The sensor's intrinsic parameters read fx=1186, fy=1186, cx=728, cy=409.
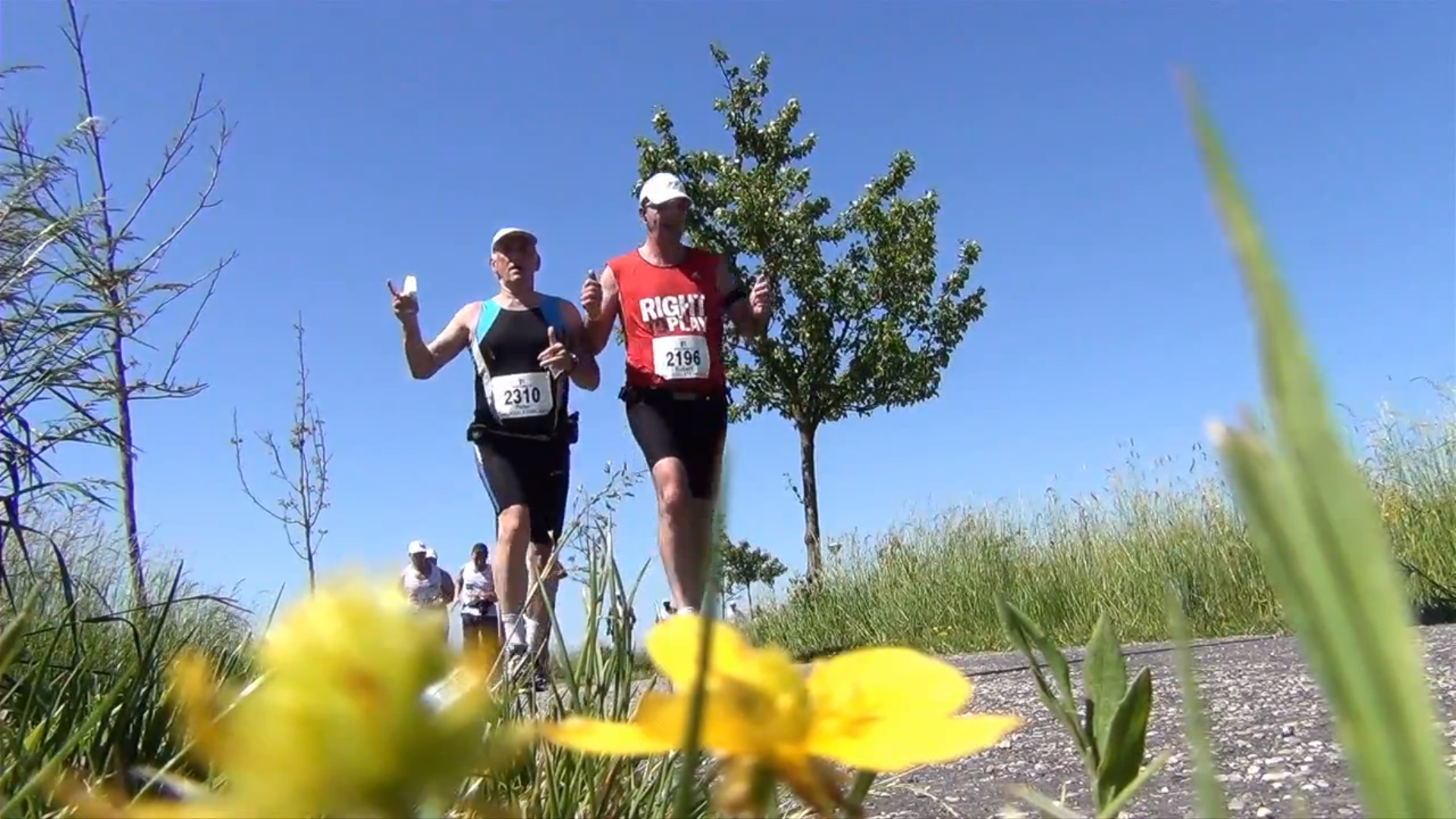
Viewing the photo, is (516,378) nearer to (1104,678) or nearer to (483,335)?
(483,335)

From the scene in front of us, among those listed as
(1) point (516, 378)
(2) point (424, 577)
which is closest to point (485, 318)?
(1) point (516, 378)

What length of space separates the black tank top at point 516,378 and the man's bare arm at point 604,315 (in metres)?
0.10

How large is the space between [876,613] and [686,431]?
16.3 ft

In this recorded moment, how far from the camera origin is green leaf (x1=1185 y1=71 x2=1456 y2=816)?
12cm

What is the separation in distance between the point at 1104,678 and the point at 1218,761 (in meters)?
1.56

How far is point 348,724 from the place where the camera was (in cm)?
13

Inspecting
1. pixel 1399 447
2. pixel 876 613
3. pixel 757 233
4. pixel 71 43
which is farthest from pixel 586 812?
pixel 757 233

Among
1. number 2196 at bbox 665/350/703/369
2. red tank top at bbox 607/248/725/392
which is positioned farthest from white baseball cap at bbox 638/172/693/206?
number 2196 at bbox 665/350/703/369

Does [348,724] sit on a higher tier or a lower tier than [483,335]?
lower

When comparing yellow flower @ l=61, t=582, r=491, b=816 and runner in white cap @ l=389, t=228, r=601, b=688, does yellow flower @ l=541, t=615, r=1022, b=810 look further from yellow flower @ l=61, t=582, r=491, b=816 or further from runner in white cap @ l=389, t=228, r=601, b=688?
runner in white cap @ l=389, t=228, r=601, b=688

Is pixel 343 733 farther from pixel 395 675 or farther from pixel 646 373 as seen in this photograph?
pixel 646 373

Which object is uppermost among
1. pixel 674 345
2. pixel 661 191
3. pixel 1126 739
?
pixel 661 191

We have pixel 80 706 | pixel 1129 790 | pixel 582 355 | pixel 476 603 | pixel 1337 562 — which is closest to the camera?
pixel 1337 562

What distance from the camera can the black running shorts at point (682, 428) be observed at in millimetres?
3551
